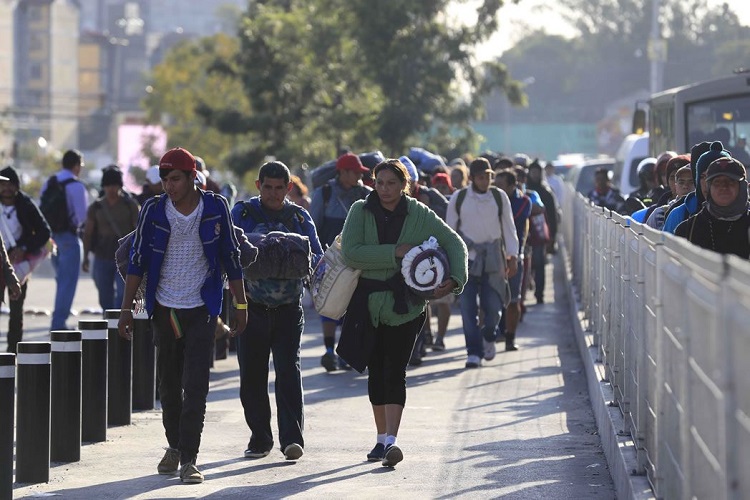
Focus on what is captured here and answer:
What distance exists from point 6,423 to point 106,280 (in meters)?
8.29

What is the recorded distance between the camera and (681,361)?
6.09 metres

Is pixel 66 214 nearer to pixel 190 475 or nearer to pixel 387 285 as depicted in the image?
pixel 387 285

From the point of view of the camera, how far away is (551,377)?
1503 centimetres

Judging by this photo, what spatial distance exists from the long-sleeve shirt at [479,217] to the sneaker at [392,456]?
18.0ft

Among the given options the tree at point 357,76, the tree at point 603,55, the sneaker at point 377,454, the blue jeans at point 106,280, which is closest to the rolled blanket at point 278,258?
the sneaker at point 377,454

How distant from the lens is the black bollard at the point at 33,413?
913cm

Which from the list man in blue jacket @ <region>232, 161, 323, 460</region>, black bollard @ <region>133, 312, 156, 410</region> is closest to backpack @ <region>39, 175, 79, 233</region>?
black bollard @ <region>133, 312, 156, 410</region>

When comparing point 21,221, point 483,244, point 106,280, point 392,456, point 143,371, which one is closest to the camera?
point 392,456

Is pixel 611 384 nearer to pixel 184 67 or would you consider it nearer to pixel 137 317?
pixel 137 317

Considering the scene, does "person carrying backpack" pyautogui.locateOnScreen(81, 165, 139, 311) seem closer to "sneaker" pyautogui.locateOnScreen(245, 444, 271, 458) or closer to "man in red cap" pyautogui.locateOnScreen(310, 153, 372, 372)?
"man in red cap" pyautogui.locateOnScreen(310, 153, 372, 372)

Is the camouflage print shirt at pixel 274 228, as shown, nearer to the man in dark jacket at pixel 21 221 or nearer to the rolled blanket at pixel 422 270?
the rolled blanket at pixel 422 270

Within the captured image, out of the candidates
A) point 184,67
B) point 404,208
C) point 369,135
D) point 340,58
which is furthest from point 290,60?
point 184,67

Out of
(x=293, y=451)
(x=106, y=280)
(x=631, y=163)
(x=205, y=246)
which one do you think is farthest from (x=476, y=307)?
(x=631, y=163)

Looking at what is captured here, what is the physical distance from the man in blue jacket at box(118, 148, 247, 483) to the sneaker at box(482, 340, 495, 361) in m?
6.89
